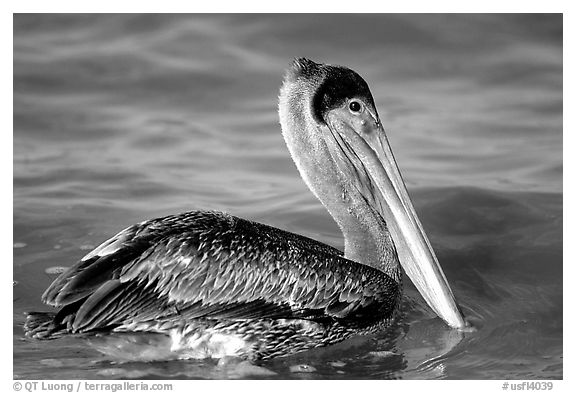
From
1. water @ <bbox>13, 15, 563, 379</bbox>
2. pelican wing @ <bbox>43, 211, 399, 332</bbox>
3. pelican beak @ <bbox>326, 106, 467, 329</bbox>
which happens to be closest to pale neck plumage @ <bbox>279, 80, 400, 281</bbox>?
pelican beak @ <bbox>326, 106, 467, 329</bbox>

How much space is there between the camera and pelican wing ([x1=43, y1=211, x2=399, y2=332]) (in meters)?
5.45

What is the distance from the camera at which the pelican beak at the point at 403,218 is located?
20.6ft

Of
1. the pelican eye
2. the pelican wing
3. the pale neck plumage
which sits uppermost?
the pelican eye

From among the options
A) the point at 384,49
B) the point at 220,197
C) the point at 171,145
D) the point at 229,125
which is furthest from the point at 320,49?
the point at 220,197

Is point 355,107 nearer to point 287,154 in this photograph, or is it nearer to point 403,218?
point 403,218

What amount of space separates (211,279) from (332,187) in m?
1.28

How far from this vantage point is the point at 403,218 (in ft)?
20.9

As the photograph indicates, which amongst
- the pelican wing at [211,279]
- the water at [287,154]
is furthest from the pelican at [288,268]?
the water at [287,154]

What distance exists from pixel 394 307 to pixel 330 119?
140 cm

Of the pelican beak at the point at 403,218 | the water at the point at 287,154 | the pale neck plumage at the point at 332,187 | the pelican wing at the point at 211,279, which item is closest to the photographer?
the pelican wing at the point at 211,279

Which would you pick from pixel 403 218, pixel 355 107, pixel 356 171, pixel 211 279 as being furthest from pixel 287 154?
pixel 211 279

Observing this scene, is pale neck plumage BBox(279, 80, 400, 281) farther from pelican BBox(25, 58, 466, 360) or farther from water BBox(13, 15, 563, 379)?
water BBox(13, 15, 563, 379)

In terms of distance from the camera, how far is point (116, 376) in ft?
18.1

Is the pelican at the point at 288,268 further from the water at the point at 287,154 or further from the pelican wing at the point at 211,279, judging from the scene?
the water at the point at 287,154
